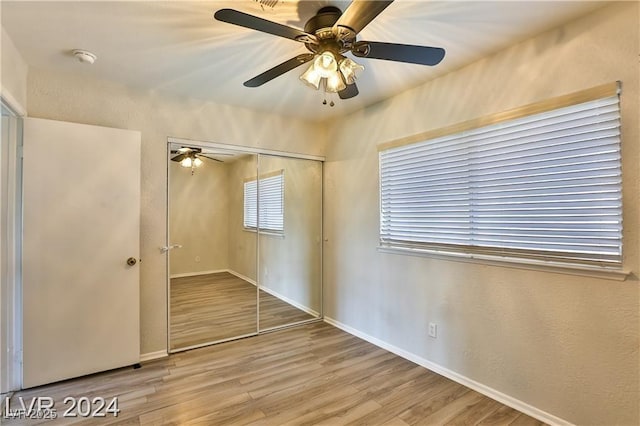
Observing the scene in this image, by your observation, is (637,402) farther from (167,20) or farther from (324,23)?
(167,20)

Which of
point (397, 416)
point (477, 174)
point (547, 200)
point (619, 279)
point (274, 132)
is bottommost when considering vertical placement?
point (397, 416)

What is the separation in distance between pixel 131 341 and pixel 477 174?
3.23 m

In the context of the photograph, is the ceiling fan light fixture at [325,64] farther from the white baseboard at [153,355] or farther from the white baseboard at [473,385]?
the white baseboard at [153,355]

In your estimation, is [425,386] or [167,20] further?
[425,386]

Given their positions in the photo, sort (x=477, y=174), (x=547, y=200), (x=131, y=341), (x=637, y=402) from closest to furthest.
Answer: (x=637, y=402)
(x=547, y=200)
(x=477, y=174)
(x=131, y=341)

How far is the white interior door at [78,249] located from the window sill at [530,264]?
102 inches

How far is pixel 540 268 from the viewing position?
209 cm

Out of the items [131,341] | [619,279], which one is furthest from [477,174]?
[131,341]

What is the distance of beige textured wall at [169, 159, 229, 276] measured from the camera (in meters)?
3.33

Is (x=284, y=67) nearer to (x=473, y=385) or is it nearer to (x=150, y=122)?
(x=150, y=122)

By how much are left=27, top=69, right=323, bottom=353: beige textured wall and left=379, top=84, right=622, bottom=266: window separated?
2.02m

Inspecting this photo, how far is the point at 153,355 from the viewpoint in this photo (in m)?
2.96

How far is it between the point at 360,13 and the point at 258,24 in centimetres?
48

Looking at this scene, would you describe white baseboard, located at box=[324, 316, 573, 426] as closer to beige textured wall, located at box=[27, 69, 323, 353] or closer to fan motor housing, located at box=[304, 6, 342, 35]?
beige textured wall, located at box=[27, 69, 323, 353]
